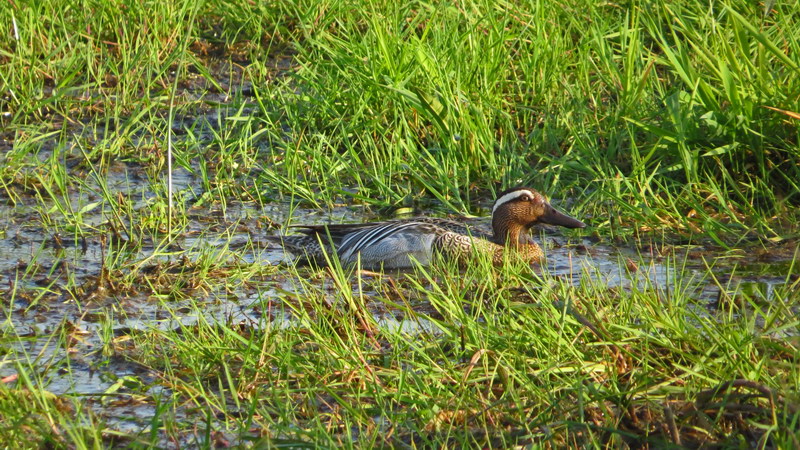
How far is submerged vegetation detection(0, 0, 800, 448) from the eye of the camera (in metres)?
4.03

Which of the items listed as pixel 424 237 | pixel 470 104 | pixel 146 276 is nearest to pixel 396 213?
pixel 424 237

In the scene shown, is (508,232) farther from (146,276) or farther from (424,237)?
(146,276)

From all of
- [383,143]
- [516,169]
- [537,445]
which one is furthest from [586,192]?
[537,445]

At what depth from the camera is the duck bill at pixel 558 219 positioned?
6641mm

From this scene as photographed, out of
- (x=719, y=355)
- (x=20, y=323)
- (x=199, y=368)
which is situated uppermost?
(x=719, y=355)

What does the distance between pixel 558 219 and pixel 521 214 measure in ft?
0.72

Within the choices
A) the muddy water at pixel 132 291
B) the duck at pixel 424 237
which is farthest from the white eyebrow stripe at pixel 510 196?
the muddy water at pixel 132 291

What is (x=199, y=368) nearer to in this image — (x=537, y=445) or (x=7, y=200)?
(x=537, y=445)

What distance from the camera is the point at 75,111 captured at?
870 centimetres

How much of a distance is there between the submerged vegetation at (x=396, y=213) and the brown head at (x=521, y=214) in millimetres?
209

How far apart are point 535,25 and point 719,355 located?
169 inches

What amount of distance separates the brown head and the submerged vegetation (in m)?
0.21

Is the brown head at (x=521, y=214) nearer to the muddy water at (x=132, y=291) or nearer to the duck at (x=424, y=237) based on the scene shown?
the duck at (x=424, y=237)

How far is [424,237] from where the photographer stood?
6688 millimetres
